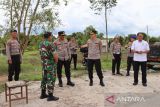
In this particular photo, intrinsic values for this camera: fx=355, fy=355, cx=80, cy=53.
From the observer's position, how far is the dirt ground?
31.0 feet

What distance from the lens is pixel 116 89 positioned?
11.3 metres

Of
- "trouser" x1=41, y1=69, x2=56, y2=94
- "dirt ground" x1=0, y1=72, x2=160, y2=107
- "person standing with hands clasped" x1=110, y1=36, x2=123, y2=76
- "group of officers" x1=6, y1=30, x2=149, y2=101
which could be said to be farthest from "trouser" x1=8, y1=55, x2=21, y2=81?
"person standing with hands clasped" x1=110, y1=36, x2=123, y2=76

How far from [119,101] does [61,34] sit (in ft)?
10.2

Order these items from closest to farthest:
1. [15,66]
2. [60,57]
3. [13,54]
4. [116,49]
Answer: [60,57] < [13,54] < [15,66] < [116,49]

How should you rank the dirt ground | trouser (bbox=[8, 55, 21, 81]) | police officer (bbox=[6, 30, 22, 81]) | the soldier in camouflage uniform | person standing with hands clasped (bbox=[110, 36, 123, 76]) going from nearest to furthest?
the dirt ground → the soldier in camouflage uniform → police officer (bbox=[6, 30, 22, 81]) → trouser (bbox=[8, 55, 21, 81]) → person standing with hands clasped (bbox=[110, 36, 123, 76])

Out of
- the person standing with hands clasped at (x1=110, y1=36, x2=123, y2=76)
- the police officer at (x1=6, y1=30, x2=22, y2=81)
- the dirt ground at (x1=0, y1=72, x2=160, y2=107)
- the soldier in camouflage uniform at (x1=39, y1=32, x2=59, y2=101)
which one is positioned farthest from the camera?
the person standing with hands clasped at (x1=110, y1=36, x2=123, y2=76)

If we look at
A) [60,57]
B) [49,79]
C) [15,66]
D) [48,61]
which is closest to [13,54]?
[15,66]

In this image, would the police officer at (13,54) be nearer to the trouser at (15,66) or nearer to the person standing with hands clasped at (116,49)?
the trouser at (15,66)

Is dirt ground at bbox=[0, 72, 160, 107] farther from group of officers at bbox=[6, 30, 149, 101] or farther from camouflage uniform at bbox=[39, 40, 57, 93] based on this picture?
camouflage uniform at bbox=[39, 40, 57, 93]

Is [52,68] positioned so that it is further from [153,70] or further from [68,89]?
[153,70]

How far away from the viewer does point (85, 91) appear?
1092cm

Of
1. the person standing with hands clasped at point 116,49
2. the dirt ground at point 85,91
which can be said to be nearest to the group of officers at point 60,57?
the dirt ground at point 85,91

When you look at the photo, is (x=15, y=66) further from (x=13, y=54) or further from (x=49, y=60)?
(x=49, y=60)

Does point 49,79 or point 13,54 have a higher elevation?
point 13,54
